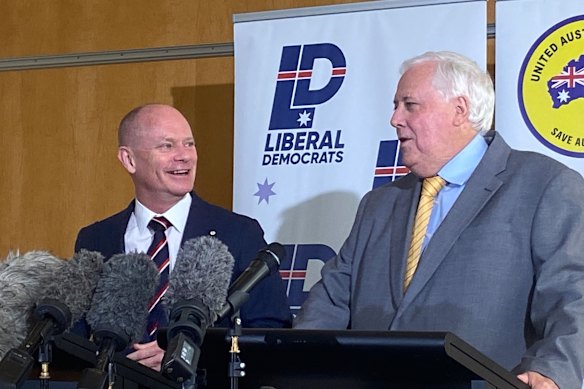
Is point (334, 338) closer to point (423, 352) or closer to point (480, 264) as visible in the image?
point (423, 352)

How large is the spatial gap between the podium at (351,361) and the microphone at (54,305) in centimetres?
28

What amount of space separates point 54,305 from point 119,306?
123mm

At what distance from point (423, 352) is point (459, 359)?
7 cm

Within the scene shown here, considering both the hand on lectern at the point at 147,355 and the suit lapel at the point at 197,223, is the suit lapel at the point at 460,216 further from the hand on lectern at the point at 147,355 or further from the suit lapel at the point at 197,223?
the suit lapel at the point at 197,223

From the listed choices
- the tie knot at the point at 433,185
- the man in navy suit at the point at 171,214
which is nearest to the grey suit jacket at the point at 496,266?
the tie knot at the point at 433,185

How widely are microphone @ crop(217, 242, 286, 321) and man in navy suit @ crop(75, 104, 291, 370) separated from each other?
4.85 ft

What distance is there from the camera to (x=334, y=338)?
6.97 ft

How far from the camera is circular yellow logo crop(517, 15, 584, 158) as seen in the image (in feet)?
12.7

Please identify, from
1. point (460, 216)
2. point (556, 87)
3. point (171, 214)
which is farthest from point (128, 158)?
point (556, 87)

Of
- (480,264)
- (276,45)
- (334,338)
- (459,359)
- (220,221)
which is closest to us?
(459,359)

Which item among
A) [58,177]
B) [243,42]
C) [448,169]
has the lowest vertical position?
[58,177]

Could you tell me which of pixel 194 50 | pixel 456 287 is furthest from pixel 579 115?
pixel 194 50

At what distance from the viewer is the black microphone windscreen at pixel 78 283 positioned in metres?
2.16

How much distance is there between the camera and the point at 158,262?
11.9 ft
